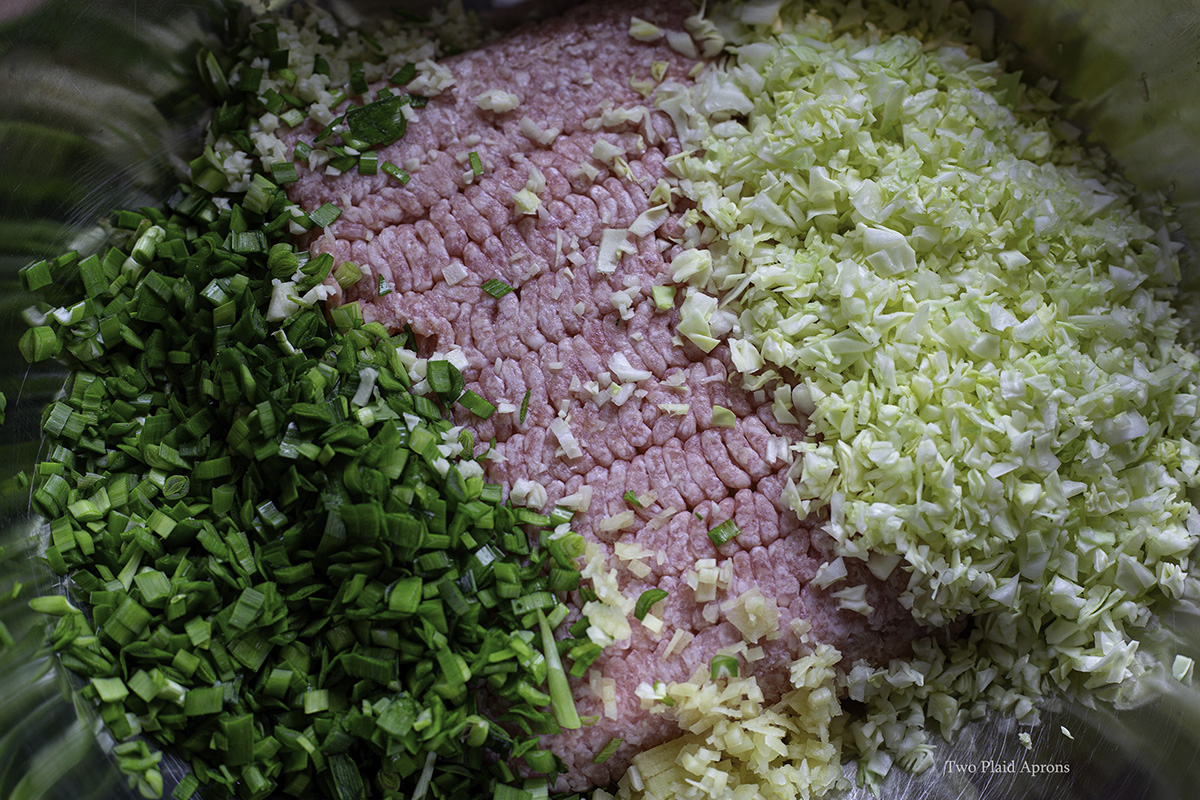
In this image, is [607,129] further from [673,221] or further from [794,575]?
[794,575]

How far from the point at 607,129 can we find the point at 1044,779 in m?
1.48

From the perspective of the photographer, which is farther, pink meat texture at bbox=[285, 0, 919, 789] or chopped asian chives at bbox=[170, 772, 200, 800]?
pink meat texture at bbox=[285, 0, 919, 789]

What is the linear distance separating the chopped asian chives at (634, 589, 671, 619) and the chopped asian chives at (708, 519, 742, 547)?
125 mm

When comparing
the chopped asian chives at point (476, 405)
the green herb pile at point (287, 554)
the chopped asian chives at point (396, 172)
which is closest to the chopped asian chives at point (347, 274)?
the green herb pile at point (287, 554)

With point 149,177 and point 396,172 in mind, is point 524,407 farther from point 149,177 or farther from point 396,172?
point 149,177

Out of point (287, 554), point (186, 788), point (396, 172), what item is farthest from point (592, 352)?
point (186, 788)

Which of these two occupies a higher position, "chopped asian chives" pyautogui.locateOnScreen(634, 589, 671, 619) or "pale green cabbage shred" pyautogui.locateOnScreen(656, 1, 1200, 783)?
"pale green cabbage shred" pyautogui.locateOnScreen(656, 1, 1200, 783)

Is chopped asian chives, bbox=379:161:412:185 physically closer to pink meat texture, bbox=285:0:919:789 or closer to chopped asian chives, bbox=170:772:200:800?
pink meat texture, bbox=285:0:919:789

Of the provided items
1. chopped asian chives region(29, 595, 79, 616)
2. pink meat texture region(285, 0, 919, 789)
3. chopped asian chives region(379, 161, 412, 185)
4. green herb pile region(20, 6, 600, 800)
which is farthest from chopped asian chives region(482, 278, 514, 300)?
chopped asian chives region(29, 595, 79, 616)

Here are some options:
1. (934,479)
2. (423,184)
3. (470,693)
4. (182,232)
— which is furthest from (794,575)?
(182,232)

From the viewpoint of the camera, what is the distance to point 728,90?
5.15 feet

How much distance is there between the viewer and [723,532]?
138 cm

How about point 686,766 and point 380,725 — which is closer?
point 380,725

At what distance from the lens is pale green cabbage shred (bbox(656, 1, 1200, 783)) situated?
53.0 inches
